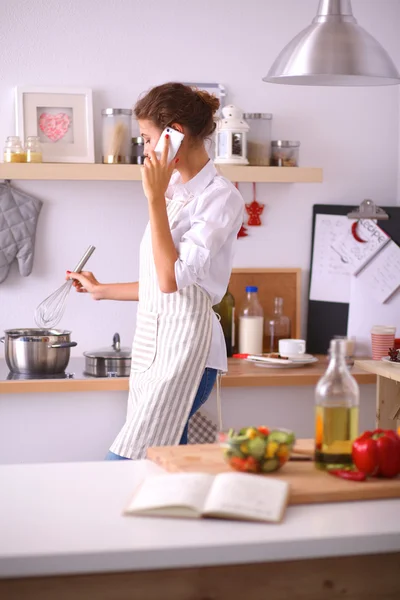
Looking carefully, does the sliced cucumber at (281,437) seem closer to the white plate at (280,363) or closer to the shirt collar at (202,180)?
the shirt collar at (202,180)

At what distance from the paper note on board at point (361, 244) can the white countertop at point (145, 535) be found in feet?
7.11

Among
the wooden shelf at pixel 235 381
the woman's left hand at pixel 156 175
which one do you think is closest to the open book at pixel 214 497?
the woman's left hand at pixel 156 175

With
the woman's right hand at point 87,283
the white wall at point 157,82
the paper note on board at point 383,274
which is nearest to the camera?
the woman's right hand at point 87,283

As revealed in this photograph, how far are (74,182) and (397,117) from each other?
1357 millimetres

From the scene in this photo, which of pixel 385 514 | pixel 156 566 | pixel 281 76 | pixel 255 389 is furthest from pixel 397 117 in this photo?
pixel 156 566

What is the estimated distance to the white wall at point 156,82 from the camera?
331 cm

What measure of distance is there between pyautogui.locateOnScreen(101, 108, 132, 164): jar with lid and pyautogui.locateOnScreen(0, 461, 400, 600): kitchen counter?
1.95 metres

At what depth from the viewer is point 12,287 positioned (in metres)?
3.35

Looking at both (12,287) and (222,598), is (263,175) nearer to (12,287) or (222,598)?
(12,287)

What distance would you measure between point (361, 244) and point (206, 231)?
4.66 ft

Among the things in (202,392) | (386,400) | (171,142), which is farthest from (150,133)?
(386,400)

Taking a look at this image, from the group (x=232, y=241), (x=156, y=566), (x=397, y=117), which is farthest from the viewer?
(x=397, y=117)

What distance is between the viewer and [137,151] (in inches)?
127

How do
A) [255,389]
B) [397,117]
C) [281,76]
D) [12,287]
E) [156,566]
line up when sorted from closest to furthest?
[156,566] → [281,76] → [255,389] → [12,287] → [397,117]
